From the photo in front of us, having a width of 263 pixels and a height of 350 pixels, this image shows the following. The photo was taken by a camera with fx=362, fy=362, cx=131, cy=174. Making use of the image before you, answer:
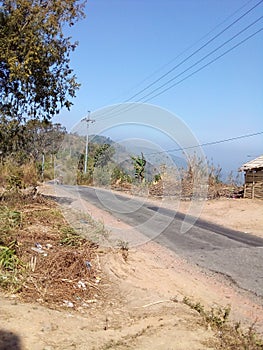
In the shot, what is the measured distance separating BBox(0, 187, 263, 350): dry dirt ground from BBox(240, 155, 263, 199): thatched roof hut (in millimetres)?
14897

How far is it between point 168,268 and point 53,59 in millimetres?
7056

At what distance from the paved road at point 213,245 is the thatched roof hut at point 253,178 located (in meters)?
8.14

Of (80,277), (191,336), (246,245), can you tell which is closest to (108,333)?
(191,336)

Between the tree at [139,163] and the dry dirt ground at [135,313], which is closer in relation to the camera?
the dry dirt ground at [135,313]

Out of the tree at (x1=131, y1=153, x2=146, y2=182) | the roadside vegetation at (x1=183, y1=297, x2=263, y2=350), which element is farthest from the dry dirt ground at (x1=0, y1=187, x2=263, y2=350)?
the tree at (x1=131, y1=153, x2=146, y2=182)

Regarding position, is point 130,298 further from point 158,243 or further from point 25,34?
point 25,34

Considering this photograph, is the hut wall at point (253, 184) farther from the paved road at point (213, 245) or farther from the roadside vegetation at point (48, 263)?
the roadside vegetation at point (48, 263)

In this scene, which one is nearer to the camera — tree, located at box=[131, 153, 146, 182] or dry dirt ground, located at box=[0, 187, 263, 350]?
dry dirt ground, located at box=[0, 187, 263, 350]

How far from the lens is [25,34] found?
9.71 meters

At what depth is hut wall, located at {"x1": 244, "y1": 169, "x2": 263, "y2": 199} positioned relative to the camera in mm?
21047

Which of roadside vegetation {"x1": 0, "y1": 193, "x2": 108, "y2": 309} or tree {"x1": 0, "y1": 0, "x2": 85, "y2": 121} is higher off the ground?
tree {"x1": 0, "y1": 0, "x2": 85, "y2": 121}

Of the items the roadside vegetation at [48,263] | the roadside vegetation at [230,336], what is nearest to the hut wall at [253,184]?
the roadside vegetation at [48,263]

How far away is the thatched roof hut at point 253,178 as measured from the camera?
21047 millimetres

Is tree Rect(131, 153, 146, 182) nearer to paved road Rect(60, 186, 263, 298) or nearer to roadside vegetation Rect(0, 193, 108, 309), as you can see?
paved road Rect(60, 186, 263, 298)
